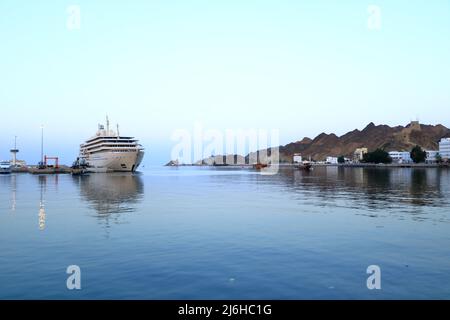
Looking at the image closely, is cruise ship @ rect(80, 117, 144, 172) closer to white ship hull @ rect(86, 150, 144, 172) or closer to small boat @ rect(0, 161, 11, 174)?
white ship hull @ rect(86, 150, 144, 172)

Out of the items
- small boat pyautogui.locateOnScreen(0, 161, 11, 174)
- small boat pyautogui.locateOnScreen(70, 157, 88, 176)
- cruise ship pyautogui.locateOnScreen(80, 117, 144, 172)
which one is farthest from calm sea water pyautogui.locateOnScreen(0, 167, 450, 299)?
small boat pyautogui.locateOnScreen(0, 161, 11, 174)

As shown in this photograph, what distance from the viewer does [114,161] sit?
504 feet

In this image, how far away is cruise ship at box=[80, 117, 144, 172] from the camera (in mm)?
152000

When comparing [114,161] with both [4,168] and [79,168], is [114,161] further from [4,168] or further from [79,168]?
[4,168]

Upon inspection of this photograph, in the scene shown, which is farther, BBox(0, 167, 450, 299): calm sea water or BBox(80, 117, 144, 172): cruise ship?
BBox(80, 117, 144, 172): cruise ship

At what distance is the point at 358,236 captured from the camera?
25.7 metres

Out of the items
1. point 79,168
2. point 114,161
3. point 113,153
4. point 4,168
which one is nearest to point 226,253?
point 113,153

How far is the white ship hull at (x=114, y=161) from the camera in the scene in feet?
501

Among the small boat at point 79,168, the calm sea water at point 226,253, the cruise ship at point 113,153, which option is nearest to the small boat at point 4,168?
the small boat at point 79,168

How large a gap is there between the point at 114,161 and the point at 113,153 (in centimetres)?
379
